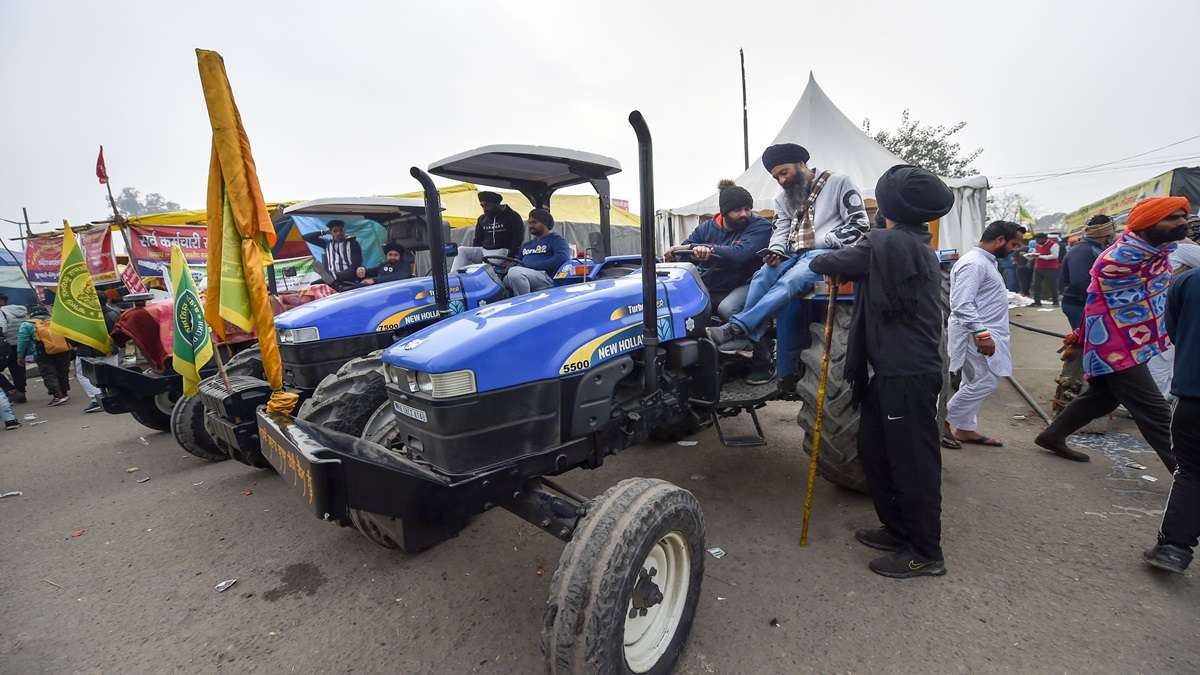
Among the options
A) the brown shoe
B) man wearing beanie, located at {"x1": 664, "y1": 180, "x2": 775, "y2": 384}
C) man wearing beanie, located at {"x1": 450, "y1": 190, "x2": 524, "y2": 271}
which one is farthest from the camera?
man wearing beanie, located at {"x1": 450, "y1": 190, "x2": 524, "y2": 271}

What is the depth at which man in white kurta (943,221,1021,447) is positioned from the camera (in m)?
4.32

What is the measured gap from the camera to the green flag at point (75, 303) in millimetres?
5047

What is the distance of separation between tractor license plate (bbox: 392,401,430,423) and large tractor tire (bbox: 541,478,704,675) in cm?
74

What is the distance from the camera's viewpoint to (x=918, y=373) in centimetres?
253

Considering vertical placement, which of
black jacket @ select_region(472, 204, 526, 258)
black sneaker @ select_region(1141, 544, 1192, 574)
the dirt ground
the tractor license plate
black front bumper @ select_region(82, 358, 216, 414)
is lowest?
the dirt ground

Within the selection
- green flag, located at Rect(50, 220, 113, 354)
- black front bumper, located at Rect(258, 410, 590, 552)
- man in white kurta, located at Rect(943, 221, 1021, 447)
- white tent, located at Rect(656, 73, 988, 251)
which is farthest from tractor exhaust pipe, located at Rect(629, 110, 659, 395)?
white tent, located at Rect(656, 73, 988, 251)

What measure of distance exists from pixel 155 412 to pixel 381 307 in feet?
10.4

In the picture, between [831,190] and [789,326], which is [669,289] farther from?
[831,190]

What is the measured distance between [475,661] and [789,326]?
2528mm

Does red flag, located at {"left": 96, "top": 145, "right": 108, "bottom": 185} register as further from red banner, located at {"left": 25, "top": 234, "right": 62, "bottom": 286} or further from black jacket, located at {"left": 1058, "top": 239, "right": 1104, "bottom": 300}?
black jacket, located at {"left": 1058, "top": 239, "right": 1104, "bottom": 300}

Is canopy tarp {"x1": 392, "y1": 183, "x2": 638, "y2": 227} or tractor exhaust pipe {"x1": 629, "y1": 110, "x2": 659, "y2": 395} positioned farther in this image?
canopy tarp {"x1": 392, "y1": 183, "x2": 638, "y2": 227}

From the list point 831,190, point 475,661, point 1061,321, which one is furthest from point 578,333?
point 1061,321

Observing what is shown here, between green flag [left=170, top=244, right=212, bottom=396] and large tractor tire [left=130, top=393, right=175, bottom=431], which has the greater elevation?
green flag [left=170, top=244, right=212, bottom=396]

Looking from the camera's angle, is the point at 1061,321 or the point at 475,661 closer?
the point at 475,661
